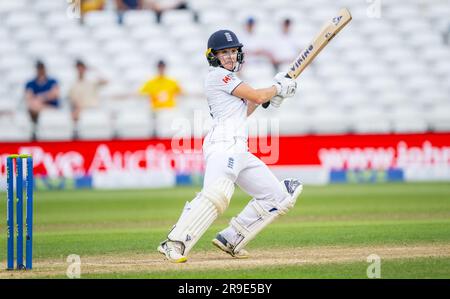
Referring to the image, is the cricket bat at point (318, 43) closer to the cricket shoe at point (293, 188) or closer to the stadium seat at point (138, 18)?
the cricket shoe at point (293, 188)

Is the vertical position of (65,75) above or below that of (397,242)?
above

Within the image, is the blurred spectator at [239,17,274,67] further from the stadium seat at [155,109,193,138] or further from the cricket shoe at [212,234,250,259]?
the cricket shoe at [212,234,250,259]

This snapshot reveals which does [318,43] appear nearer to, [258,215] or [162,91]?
[258,215]

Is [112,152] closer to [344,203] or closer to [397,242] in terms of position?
[344,203]

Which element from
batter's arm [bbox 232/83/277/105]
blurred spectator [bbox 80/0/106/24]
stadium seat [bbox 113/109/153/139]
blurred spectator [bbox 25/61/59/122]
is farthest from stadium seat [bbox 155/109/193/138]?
batter's arm [bbox 232/83/277/105]

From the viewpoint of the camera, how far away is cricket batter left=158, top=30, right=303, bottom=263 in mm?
6582

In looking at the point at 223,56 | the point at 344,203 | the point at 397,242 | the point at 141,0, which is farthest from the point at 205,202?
the point at 141,0

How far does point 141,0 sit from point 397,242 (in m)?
10.9

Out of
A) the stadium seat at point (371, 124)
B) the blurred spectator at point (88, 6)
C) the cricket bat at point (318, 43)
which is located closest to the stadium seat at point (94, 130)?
the blurred spectator at point (88, 6)

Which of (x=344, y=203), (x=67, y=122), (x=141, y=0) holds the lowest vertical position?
(x=344, y=203)

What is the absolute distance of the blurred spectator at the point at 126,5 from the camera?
1759 cm

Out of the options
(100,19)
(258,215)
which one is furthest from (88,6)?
(258,215)

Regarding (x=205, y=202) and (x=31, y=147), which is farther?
(x=31, y=147)
